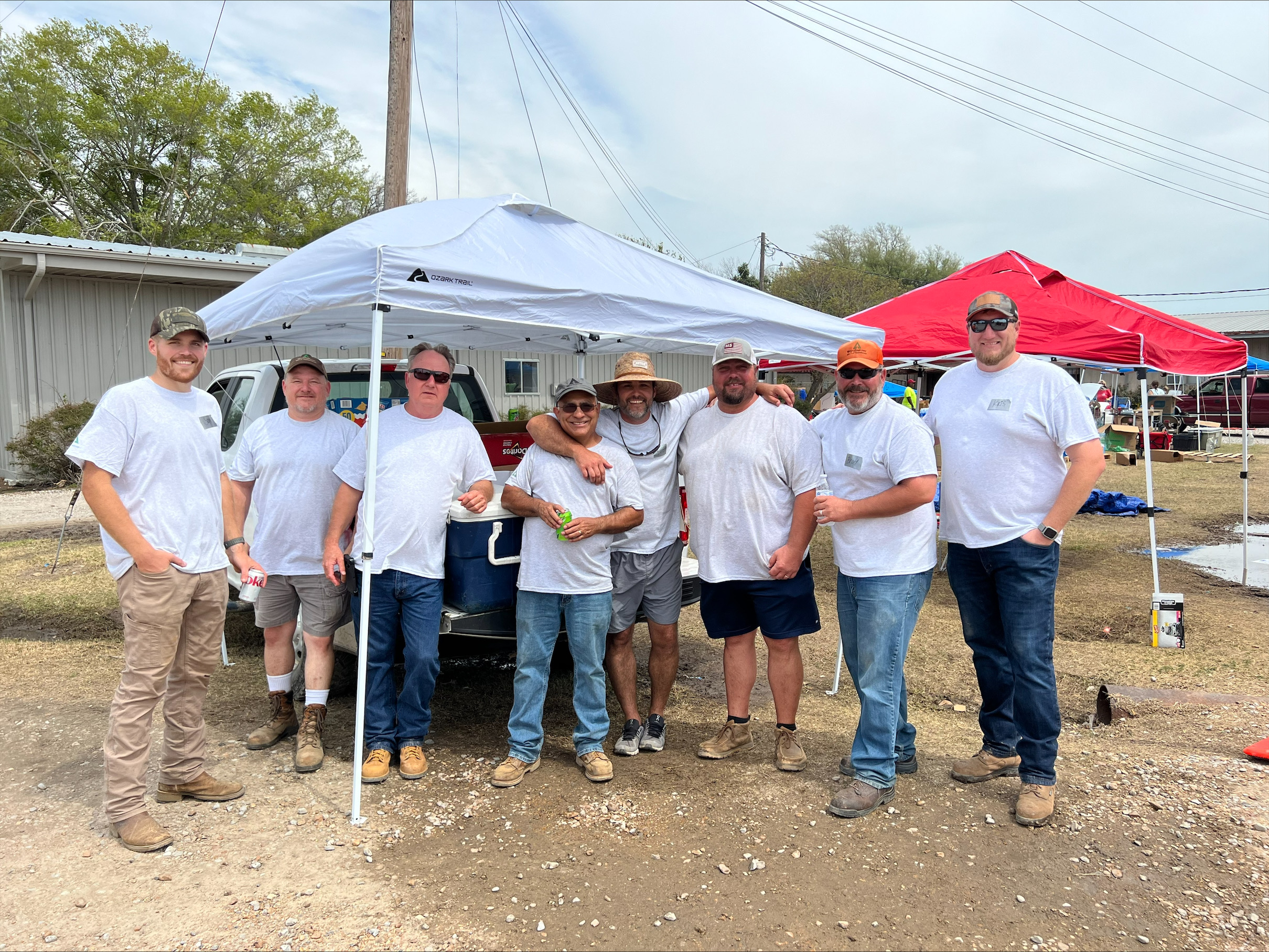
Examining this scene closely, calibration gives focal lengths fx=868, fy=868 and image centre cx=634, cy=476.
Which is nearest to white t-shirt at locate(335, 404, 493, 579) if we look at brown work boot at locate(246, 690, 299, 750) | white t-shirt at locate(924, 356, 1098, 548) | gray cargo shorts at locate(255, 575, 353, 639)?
gray cargo shorts at locate(255, 575, 353, 639)

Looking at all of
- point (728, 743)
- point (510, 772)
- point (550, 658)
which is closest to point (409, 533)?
point (550, 658)

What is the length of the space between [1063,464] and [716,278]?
8.48ft

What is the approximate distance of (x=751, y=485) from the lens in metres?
4.02

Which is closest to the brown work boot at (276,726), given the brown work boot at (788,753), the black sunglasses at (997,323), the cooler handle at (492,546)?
the cooler handle at (492,546)

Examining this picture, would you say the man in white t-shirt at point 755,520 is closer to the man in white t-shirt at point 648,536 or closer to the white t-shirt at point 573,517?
the man in white t-shirt at point 648,536

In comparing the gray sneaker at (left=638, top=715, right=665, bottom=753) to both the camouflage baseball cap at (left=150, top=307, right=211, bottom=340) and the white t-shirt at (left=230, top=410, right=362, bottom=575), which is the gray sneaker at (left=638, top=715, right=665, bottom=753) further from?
the camouflage baseball cap at (left=150, top=307, right=211, bottom=340)

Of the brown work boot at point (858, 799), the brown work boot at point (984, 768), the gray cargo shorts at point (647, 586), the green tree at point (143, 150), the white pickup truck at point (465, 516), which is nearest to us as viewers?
the brown work boot at point (858, 799)

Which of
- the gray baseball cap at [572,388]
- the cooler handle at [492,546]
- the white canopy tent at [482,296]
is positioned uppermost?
the white canopy tent at [482,296]

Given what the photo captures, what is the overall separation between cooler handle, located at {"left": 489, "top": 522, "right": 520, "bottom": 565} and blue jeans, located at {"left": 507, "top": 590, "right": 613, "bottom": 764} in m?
0.18

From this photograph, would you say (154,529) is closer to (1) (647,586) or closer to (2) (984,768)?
(1) (647,586)

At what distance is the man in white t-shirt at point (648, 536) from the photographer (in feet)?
13.8

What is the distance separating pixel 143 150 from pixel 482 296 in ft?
108

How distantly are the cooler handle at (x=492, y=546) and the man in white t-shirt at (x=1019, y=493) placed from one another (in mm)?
2043

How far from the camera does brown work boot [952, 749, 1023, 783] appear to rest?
13.2 ft
